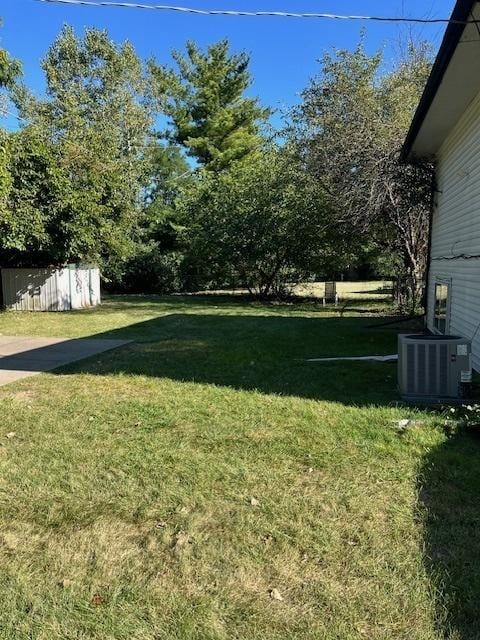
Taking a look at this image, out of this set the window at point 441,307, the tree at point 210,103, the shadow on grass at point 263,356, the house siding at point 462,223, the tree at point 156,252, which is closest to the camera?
the shadow on grass at point 263,356

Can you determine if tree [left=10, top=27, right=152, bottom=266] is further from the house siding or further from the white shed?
the house siding

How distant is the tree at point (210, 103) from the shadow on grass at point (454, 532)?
97.3ft

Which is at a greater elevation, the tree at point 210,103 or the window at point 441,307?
the tree at point 210,103

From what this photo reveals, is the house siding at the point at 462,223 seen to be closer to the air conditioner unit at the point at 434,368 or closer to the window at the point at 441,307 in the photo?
the window at the point at 441,307

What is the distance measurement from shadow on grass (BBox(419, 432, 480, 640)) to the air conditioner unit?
3.53 ft

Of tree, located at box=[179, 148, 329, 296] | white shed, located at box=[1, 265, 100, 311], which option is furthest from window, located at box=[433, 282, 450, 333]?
white shed, located at box=[1, 265, 100, 311]

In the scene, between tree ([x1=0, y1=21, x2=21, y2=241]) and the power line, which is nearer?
the power line

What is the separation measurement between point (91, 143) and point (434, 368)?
16.0 m

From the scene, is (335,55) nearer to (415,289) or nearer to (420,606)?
(415,289)

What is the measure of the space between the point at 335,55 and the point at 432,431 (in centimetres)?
1409

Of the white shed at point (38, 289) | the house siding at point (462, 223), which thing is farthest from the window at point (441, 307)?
the white shed at point (38, 289)

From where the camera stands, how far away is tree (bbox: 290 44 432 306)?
→ 13.7 m

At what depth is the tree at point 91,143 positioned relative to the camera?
15562 mm

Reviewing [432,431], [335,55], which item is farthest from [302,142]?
[432,431]
